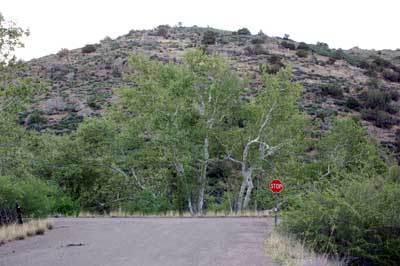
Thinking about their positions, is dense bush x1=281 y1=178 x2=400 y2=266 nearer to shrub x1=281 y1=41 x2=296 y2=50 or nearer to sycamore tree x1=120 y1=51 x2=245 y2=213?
sycamore tree x1=120 y1=51 x2=245 y2=213

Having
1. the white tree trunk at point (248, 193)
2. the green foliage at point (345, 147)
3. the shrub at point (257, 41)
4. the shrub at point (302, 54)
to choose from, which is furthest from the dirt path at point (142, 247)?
the shrub at point (257, 41)

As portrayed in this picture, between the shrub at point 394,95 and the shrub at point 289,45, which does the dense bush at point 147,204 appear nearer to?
the shrub at point 394,95

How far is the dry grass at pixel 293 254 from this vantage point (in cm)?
1264

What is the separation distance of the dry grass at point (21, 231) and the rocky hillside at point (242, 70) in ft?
106

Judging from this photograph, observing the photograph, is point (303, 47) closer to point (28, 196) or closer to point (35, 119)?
point (35, 119)

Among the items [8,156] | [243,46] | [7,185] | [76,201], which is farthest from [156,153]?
[243,46]

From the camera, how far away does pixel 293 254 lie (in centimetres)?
1384

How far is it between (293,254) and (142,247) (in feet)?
14.9

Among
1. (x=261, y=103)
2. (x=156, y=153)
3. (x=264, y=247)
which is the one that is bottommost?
(x=264, y=247)

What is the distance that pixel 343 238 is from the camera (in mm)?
15836

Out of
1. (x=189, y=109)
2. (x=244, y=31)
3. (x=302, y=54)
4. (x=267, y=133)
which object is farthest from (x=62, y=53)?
(x=267, y=133)

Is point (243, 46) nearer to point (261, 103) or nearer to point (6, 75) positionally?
point (261, 103)

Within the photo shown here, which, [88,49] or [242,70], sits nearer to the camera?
[242,70]

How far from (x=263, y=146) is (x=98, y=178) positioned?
1156 cm
